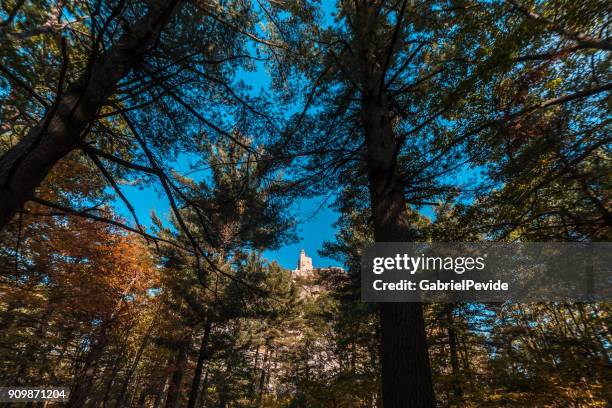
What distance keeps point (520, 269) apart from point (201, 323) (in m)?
10.7

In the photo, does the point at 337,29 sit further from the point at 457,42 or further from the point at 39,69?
the point at 39,69

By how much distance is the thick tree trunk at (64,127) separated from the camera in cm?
158

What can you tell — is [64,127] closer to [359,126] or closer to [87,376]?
[359,126]

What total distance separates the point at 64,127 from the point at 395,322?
124 inches

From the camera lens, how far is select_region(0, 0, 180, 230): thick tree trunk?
1577 millimetres

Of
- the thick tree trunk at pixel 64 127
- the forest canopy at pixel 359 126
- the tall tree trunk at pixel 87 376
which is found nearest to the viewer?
the thick tree trunk at pixel 64 127

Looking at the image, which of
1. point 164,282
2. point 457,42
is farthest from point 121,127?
point 164,282

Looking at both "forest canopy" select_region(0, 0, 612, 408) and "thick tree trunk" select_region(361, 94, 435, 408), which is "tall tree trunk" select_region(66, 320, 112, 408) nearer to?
"forest canopy" select_region(0, 0, 612, 408)

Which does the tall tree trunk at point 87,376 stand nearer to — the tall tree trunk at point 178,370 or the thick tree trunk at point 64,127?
the tall tree trunk at point 178,370

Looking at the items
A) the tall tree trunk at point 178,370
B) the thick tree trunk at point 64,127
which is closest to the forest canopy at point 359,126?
the thick tree trunk at point 64,127

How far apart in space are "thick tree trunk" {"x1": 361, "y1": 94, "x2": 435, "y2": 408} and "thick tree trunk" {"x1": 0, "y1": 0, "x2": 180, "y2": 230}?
2429 mm

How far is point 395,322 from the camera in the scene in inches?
96.0

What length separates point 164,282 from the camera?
1110cm

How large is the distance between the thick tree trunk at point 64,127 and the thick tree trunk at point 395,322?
7.97 feet
